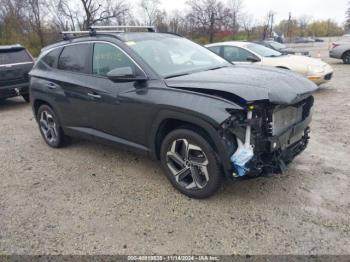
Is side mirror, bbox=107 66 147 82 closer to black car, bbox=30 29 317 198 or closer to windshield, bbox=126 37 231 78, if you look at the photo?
black car, bbox=30 29 317 198

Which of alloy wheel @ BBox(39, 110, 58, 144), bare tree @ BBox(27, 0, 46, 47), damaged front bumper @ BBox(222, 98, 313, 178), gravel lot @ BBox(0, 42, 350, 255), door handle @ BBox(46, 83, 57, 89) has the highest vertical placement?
bare tree @ BBox(27, 0, 46, 47)

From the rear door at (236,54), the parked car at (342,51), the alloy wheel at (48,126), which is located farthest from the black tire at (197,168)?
the parked car at (342,51)

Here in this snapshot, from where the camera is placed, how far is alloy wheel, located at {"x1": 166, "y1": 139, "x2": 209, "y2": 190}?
11.0 ft

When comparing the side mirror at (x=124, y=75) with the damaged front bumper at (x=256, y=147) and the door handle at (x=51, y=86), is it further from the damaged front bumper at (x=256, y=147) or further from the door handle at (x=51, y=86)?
the door handle at (x=51, y=86)

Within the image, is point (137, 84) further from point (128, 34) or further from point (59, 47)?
point (59, 47)

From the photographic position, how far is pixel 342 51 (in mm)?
15641

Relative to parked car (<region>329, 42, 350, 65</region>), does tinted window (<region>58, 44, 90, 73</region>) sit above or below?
above

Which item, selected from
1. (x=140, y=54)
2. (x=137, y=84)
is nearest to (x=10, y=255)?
(x=137, y=84)

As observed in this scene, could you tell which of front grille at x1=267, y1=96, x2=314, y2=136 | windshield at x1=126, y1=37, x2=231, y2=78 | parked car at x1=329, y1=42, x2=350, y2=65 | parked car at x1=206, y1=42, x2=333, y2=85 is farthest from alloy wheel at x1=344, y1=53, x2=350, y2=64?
front grille at x1=267, y1=96, x2=314, y2=136

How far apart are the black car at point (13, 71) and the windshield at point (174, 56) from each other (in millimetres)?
5855

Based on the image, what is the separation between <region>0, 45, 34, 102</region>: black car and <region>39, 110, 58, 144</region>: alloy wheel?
375cm

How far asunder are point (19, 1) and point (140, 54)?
3362 centimetres

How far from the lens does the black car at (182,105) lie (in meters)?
3.04

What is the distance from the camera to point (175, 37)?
15.4ft
